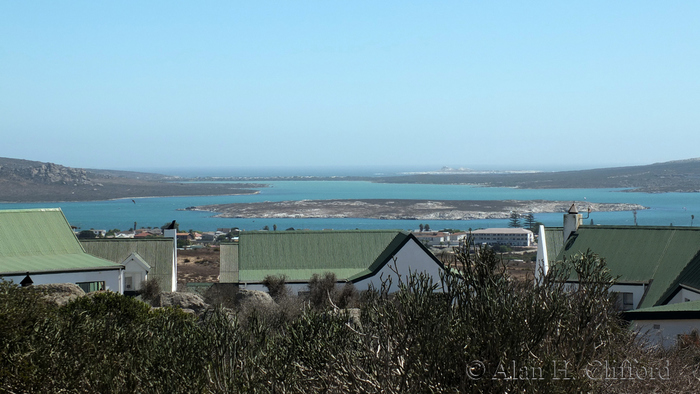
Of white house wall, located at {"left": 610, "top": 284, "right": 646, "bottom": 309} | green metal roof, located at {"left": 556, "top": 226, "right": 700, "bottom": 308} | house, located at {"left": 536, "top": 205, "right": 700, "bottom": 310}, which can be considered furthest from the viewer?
white house wall, located at {"left": 610, "top": 284, "right": 646, "bottom": 309}

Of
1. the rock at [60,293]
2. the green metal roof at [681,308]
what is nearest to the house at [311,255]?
the rock at [60,293]

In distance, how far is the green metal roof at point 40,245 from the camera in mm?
29141

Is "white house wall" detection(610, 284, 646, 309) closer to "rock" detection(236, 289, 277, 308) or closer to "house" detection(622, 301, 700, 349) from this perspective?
"house" detection(622, 301, 700, 349)

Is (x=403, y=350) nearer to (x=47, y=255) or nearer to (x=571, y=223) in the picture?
(x=571, y=223)

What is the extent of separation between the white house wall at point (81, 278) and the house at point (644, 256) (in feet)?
54.4

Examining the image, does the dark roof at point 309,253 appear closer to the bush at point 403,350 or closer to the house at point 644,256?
the house at point 644,256

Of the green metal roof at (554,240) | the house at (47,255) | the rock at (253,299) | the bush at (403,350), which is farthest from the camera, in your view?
the green metal roof at (554,240)

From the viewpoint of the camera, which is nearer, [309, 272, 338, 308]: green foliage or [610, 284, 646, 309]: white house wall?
[610, 284, 646, 309]: white house wall

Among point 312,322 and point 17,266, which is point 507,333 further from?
point 17,266

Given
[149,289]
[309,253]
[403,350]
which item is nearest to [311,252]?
[309,253]

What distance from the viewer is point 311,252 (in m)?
34.8

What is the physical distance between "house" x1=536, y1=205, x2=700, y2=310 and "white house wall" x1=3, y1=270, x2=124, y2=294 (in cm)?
1658

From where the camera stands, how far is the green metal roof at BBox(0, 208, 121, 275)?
95.6ft

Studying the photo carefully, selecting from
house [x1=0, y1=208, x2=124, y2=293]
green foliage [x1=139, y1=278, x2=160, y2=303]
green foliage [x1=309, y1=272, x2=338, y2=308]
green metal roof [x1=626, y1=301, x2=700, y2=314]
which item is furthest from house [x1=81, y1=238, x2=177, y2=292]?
green metal roof [x1=626, y1=301, x2=700, y2=314]
